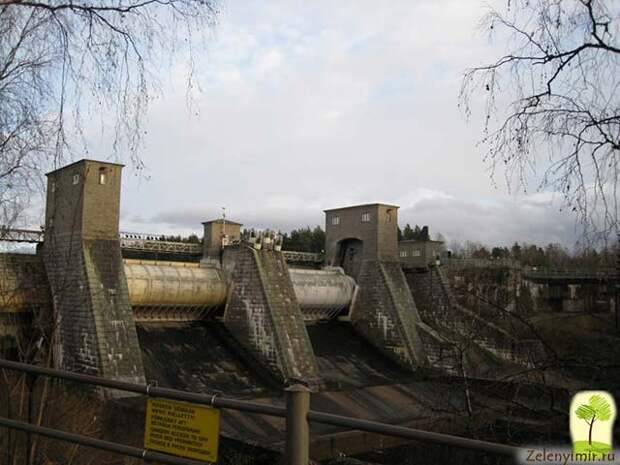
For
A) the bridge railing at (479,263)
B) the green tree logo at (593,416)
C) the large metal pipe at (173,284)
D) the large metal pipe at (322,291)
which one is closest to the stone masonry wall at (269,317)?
the large metal pipe at (173,284)

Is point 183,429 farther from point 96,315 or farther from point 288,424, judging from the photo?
point 96,315

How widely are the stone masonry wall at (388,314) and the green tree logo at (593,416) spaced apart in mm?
19632

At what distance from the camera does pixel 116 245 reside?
55.7 ft

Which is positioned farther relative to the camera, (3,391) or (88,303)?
(88,303)

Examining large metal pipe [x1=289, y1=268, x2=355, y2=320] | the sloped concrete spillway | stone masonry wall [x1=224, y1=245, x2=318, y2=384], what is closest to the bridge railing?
large metal pipe [x1=289, y1=268, x2=355, y2=320]

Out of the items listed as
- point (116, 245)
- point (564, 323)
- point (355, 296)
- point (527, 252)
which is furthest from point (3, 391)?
point (527, 252)

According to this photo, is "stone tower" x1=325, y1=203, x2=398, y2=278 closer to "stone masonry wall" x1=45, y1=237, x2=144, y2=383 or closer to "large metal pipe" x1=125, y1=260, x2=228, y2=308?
"large metal pipe" x1=125, y1=260, x2=228, y2=308

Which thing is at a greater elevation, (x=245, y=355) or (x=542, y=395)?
(x=542, y=395)

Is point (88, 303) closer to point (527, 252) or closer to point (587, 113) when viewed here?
point (587, 113)

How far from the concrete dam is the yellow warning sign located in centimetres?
930

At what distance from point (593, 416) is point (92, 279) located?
49.2ft

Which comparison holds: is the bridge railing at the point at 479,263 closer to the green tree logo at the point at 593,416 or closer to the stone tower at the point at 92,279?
the stone tower at the point at 92,279

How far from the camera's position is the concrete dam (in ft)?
50.8

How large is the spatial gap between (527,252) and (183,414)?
246ft
